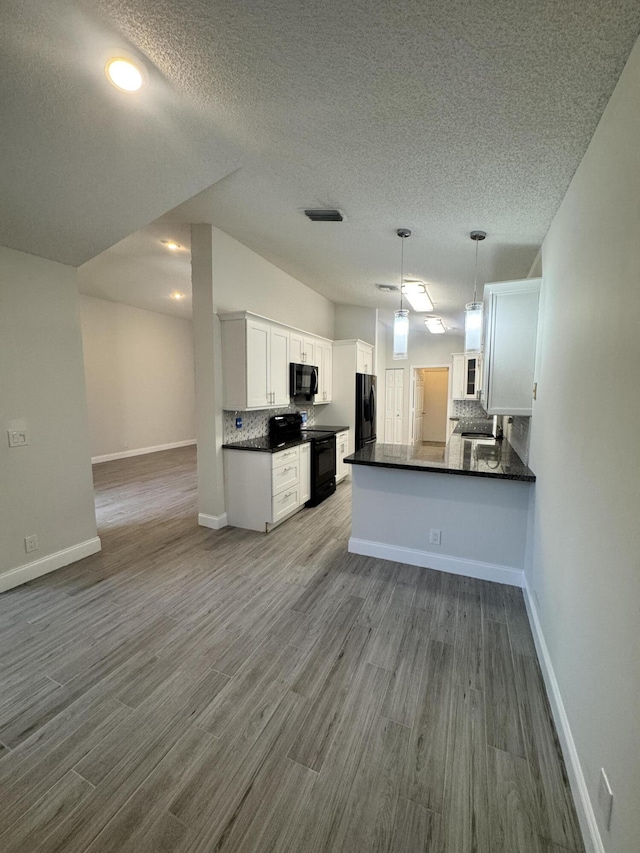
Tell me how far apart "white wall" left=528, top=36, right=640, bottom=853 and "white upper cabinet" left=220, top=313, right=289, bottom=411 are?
2.67m

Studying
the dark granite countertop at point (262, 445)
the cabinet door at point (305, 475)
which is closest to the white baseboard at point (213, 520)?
the dark granite countertop at point (262, 445)

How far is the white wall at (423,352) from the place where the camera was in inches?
321

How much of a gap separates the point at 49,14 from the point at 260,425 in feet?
11.2

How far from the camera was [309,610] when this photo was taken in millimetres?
2436

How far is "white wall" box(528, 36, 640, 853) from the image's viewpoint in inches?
39.7

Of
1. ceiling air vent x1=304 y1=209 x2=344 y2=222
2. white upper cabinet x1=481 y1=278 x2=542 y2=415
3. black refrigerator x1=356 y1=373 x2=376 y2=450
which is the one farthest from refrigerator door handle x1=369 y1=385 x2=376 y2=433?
ceiling air vent x1=304 y1=209 x2=344 y2=222

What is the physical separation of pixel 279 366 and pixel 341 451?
6.00 feet

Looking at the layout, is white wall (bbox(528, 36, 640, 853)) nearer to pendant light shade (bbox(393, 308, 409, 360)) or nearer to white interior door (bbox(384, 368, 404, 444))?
pendant light shade (bbox(393, 308, 409, 360))

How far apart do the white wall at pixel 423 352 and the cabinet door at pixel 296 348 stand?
3594 millimetres

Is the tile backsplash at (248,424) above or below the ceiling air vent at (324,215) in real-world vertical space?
below

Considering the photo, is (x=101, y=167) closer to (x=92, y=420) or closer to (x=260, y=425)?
(x=260, y=425)

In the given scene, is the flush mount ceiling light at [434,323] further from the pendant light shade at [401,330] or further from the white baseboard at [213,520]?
the white baseboard at [213,520]

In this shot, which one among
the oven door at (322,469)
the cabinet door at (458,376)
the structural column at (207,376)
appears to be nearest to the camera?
the structural column at (207,376)

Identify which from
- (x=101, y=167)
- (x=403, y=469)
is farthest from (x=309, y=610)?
(x=101, y=167)
